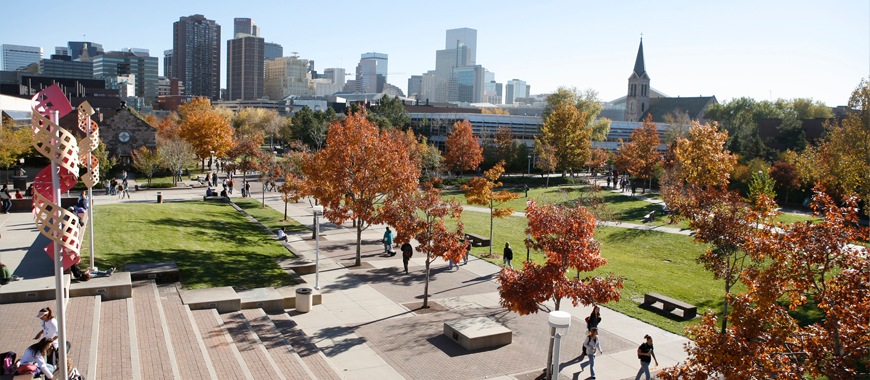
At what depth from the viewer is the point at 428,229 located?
A: 17469mm

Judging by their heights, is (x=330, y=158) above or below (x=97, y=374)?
above

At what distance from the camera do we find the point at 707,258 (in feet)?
47.6

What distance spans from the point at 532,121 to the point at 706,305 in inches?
2578

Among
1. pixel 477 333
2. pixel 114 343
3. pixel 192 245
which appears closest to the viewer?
pixel 114 343

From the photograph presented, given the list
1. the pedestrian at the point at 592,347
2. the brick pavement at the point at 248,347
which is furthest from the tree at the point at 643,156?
the brick pavement at the point at 248,347

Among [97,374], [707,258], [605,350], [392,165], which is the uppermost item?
[392,165]

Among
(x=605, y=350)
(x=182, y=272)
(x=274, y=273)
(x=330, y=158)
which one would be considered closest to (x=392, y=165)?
(x=330, y=158)

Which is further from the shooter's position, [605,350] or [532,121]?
[532,121]

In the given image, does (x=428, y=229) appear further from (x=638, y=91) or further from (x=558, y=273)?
(x=638, y=91)

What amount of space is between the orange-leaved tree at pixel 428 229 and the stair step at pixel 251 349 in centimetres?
574

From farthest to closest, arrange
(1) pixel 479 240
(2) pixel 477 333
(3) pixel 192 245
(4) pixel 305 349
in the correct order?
(1) pixel 479 240, (3) pixel 192 245, (2) pixel 477 333, (4) pixel 305 349

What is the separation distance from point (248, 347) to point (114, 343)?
2624 millimetres

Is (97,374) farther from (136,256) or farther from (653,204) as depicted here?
(653,204)

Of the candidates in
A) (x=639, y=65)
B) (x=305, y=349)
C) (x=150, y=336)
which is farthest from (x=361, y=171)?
(x=639, y=65)
